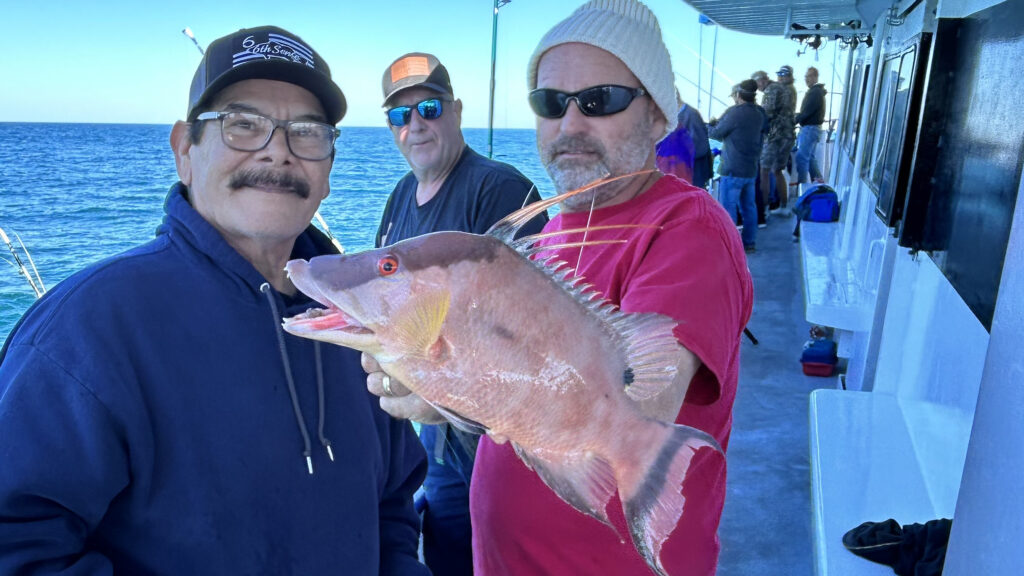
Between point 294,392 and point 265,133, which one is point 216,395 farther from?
point 265,133

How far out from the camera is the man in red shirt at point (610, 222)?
1.42 meters

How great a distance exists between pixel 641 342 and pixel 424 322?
1.18ft

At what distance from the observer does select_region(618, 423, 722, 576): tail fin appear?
42.1 inches

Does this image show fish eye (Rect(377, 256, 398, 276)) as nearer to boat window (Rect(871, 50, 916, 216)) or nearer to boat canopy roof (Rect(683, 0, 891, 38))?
boat window (Rect(871, 50, 916, 216))

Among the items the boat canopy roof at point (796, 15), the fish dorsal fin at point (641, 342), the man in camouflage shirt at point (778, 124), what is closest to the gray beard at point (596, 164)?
the fish dorsal fin at point (641, 342)

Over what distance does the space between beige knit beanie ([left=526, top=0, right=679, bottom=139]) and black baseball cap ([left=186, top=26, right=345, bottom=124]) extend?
579 mm

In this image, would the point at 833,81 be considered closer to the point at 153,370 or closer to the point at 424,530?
the point at 424,530

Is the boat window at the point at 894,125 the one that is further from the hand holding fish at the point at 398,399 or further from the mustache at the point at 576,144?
the hand holding fish at the point at 398,399

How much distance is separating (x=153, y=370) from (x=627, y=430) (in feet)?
3.00

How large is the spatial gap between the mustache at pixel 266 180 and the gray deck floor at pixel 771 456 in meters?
2.42

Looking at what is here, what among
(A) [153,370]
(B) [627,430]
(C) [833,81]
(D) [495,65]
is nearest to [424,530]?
(A) [153,370]

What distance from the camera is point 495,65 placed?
549cm

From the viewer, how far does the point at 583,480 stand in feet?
3.54

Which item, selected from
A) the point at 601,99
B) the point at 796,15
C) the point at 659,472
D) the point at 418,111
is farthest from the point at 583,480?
the point at 796,15
